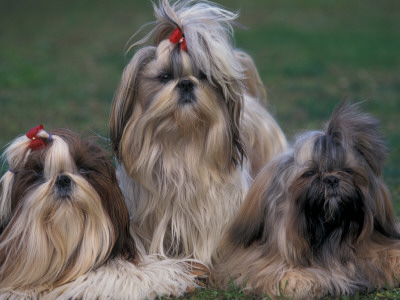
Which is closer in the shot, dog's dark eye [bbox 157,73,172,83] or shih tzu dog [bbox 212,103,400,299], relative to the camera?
shih tzu dog [bbox 212,103,400,299]

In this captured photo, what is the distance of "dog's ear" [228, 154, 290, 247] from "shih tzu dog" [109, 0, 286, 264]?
191mm

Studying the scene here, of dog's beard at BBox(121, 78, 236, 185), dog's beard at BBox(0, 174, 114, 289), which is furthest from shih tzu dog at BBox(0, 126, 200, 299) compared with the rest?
dog's beard at BBox(121, 78, 236, 185)

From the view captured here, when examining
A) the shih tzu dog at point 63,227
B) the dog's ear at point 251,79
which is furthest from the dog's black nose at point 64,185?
the dog's ear at point 251,79

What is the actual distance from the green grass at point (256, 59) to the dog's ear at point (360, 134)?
75 cm

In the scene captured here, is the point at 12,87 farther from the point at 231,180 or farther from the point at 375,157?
the point at 375,157

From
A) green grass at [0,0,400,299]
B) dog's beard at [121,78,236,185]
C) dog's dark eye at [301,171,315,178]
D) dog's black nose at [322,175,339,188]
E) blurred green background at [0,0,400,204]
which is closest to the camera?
dog's black nose at [322,175,339,188]

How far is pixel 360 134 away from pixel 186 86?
3.35 ft

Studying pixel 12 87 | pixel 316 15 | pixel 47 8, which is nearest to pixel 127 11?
pixel 47 8

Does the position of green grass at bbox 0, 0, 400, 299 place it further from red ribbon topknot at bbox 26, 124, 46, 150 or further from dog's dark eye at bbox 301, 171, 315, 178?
dog's dark eye at bbox 301, 171, 315, 178

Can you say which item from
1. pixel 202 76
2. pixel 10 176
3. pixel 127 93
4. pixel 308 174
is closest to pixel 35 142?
pixel 10 176

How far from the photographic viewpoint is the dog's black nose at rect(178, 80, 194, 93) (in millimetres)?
3828

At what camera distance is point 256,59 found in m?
11.8

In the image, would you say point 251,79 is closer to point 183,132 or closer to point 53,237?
point 183,132

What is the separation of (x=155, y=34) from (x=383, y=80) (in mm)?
6852
